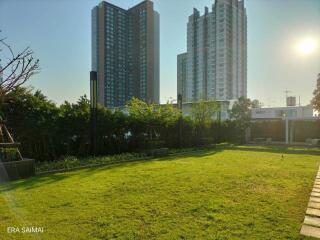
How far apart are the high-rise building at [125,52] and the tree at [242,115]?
27.9ft

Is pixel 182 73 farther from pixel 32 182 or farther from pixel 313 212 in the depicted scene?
pixel 313 212

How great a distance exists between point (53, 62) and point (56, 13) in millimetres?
1725

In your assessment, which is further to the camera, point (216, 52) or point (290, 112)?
point (216, 52)

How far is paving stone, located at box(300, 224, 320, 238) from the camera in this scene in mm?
2957

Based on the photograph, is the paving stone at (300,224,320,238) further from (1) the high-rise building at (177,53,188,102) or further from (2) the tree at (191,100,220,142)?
(1) the high-rise building at (177,53,188,102)

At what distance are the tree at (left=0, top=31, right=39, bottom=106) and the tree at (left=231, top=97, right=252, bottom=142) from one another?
2108cm

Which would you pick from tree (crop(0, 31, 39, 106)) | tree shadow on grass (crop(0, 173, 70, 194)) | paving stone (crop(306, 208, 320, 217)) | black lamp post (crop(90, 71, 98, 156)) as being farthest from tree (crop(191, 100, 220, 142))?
paving stone (crop(306, 208, 320, 217))

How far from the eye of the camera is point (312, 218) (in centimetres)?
348

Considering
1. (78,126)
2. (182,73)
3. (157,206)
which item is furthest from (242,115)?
(182,73)

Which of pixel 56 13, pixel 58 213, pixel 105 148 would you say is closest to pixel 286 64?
pixel 105 148

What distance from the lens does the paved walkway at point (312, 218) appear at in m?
3.02

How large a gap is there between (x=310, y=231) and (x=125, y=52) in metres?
29.9

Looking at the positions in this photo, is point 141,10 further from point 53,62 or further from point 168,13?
point 53,62

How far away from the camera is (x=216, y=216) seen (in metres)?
3.54
